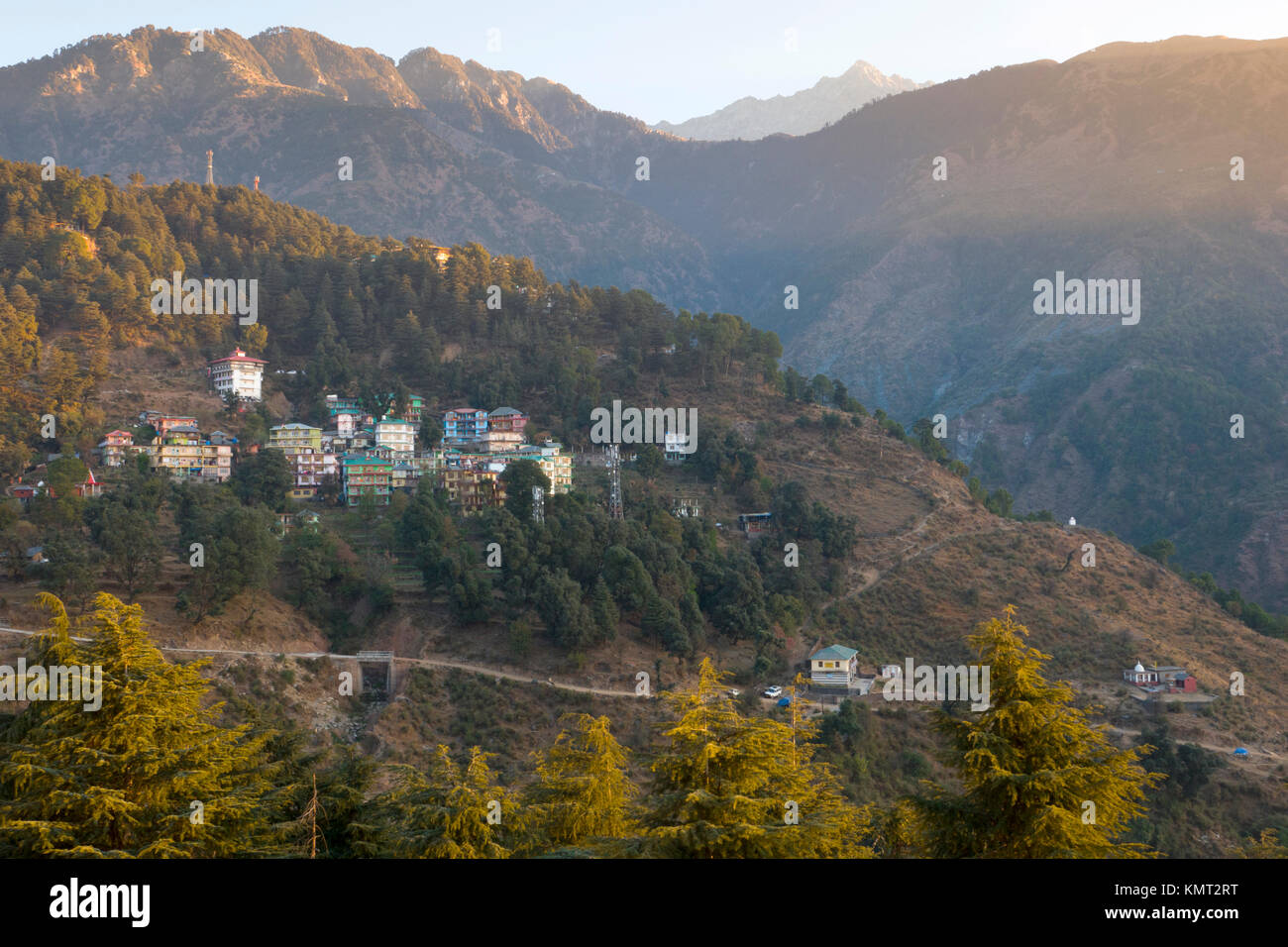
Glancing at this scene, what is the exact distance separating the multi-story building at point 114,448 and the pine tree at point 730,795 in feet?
133

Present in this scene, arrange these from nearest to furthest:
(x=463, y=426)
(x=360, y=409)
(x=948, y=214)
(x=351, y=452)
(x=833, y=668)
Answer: (x=833, y=668) < (x=351, y=452) < (x=463, y=426) < (x=360, y=409) < (x=948, y=214)

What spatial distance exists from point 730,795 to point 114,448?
4233 cm

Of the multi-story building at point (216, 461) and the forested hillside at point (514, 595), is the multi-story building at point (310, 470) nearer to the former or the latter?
the multi-story building at point (216, 461)

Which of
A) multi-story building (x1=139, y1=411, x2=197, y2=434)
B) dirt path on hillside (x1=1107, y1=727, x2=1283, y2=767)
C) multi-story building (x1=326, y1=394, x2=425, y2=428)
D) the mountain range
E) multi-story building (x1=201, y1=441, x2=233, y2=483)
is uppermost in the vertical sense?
the mountain range

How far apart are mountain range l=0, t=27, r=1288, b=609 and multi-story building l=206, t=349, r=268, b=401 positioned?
61913 mm

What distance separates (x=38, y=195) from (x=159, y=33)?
122 metres

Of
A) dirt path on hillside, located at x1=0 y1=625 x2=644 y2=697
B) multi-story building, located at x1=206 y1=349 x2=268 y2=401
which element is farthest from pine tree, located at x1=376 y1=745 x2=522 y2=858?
multi-story building, located at x1=206 y1=349 x2=268 y2=401

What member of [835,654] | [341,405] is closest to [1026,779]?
[835,654]

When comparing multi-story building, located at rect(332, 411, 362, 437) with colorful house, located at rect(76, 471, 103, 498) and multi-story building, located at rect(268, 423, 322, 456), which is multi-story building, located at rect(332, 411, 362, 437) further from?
colorful house, located at rect(76, 471, 103, 498)

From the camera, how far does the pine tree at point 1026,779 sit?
9094mm

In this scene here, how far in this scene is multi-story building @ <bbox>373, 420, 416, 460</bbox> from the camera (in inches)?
1948

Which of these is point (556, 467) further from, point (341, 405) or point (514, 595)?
point (341, 405)

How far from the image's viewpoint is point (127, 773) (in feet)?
31.7

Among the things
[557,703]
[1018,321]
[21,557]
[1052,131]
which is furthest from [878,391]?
[21,557]
